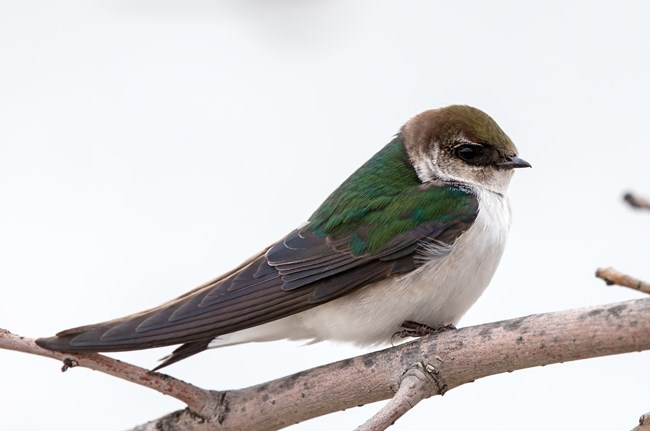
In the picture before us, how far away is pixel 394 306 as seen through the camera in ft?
9.66

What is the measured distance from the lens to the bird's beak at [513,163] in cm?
336

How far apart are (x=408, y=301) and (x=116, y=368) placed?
0.93 m

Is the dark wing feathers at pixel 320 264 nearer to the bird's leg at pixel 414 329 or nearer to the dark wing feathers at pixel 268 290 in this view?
the dark wing feathers at pixel 268 290

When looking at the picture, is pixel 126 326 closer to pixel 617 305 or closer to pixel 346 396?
pixel 346 396

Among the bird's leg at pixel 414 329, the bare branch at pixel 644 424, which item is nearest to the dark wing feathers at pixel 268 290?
the bird's leg at pixel 414 329

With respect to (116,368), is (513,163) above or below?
above

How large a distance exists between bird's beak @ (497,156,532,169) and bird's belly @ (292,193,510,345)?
0.44m

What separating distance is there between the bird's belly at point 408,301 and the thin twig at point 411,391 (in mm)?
524

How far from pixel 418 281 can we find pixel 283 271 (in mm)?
417

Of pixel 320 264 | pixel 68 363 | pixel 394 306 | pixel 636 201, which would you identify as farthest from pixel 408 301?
pixel 636 201

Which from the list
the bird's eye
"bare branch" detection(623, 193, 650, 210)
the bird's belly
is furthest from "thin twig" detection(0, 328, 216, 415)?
"bare branch" detection(623, 193, 650, 210)

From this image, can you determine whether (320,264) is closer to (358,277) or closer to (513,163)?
(358,277)

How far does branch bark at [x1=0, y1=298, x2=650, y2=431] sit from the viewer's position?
2082mm

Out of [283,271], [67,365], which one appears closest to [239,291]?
[283,271]
